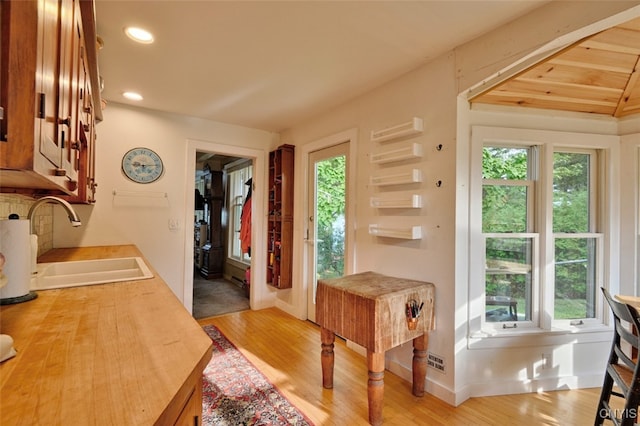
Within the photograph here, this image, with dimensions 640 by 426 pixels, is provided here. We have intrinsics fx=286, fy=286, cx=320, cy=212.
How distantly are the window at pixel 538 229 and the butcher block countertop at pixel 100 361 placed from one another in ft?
6.39

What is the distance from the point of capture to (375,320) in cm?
165

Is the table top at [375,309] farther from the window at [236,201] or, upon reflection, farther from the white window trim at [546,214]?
the window at [236,201]

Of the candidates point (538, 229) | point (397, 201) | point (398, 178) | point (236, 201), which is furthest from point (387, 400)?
point (236, 201)

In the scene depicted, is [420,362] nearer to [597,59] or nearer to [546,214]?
[546,214]

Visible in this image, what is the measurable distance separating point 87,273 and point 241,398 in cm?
133

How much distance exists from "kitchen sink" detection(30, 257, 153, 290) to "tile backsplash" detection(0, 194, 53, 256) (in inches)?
13.6

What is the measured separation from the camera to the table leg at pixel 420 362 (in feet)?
6.31

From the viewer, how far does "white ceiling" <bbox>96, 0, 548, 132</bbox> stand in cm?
155

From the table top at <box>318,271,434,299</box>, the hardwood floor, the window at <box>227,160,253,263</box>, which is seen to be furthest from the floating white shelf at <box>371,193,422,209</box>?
the window at <box>227,160,253,263</box>

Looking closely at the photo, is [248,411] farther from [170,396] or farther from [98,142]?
[98,142]

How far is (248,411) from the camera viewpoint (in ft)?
5.83

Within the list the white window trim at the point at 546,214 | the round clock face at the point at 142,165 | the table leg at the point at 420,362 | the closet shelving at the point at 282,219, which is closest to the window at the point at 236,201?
the closet shelving at the point at 282,219

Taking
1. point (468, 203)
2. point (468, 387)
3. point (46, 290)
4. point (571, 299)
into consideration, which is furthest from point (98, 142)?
point (571, 299)

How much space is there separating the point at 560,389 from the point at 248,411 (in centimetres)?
219
